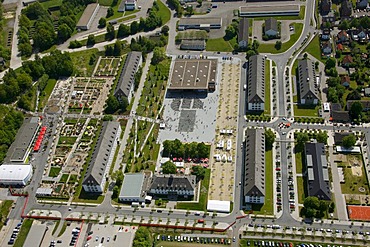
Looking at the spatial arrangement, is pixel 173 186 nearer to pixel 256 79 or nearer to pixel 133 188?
pixel 133 188

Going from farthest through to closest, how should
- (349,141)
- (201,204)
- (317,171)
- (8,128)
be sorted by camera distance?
(8,128), (349,141), (317,171), (201,204)

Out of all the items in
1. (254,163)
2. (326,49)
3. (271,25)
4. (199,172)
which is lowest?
(199,172)

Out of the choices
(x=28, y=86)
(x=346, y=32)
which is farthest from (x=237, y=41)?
(x=28, y=86)

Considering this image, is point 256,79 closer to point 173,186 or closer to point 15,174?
point 173,186

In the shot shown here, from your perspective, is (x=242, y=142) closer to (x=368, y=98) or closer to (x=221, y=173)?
(x=221, y=173)

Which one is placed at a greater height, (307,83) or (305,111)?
(307,83)

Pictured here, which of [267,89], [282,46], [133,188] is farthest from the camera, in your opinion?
[282,46]

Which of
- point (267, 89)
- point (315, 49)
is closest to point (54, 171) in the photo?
point (267, 89)

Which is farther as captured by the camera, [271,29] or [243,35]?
[271,29]
